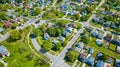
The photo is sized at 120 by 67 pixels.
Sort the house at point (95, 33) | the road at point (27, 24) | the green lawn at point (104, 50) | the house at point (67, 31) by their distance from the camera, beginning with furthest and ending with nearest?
the house at point (95, 33)
the house at point (67, 31)
the road at point (27, 24)
the green lawn at point (104, 50)

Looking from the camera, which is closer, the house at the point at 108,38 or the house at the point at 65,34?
the house at the point at 108,38

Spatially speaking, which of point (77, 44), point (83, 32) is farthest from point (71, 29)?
point (77, 44)

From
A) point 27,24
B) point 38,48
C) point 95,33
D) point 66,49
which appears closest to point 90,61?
point 66,49

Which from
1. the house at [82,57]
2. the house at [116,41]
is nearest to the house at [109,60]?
the house at [82,57]

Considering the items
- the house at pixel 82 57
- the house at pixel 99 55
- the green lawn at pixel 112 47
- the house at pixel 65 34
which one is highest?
the house at pixel 65 34

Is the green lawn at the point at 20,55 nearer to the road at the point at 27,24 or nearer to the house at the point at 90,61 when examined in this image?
the road at the point at 27,24

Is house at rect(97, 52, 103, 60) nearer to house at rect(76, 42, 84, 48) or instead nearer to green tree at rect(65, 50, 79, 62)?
house at rect(76, 42, 84, 48)

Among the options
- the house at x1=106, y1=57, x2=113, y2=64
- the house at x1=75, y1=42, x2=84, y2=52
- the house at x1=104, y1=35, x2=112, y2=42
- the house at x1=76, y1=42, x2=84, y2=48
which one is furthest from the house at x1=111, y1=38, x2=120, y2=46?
the house at x1=75, y1=42, x2=84, y2=52

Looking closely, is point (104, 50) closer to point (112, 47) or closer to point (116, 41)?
point (112, 47)

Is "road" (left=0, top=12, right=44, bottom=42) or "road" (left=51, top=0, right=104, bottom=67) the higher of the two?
"road" (left=0, top=12, right=44, bottom=42)

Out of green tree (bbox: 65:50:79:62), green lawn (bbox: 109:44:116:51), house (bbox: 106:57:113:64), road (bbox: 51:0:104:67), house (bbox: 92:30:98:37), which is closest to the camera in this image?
road (bbox: 51:0:104:67)

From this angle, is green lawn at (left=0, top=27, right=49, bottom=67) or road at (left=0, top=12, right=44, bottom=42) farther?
road at (left=0, top=12, right=44, bottom=42)

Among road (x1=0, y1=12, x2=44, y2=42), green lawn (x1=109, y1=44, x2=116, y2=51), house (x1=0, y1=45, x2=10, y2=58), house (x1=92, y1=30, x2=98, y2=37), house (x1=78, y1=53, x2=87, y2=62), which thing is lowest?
green lawn (x1=109, y1=44, x2=116, y2=51)
